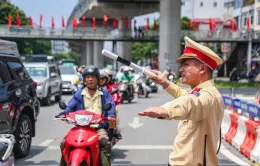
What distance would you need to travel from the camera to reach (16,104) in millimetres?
7137

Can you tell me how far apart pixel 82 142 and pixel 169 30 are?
1329 inches

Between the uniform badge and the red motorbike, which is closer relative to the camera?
the uniform badge

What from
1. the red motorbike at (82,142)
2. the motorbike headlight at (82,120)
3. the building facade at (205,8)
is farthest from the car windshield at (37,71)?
the building facade at (205,8)

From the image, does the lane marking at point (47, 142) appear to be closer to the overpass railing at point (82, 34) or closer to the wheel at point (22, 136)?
the wheel at point (22, 136)

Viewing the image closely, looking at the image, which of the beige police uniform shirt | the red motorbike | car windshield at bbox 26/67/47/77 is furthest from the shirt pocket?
car windshield at bbox 26/67/47/77

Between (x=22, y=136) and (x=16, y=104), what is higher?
(x=16, y=104)

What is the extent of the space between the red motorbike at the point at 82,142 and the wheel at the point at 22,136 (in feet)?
7.96

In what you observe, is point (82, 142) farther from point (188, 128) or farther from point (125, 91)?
point (125, 91)

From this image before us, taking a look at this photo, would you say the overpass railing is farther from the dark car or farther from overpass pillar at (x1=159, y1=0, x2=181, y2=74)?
the dark car

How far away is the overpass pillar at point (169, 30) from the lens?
37.3 meters

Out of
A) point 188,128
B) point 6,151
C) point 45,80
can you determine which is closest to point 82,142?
point 6,151

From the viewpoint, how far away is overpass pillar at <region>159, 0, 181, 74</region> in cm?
3734

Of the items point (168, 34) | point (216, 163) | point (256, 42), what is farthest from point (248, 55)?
point (216, 163)

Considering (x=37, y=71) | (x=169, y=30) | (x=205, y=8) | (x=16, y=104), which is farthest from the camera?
(x=205, y=8)
